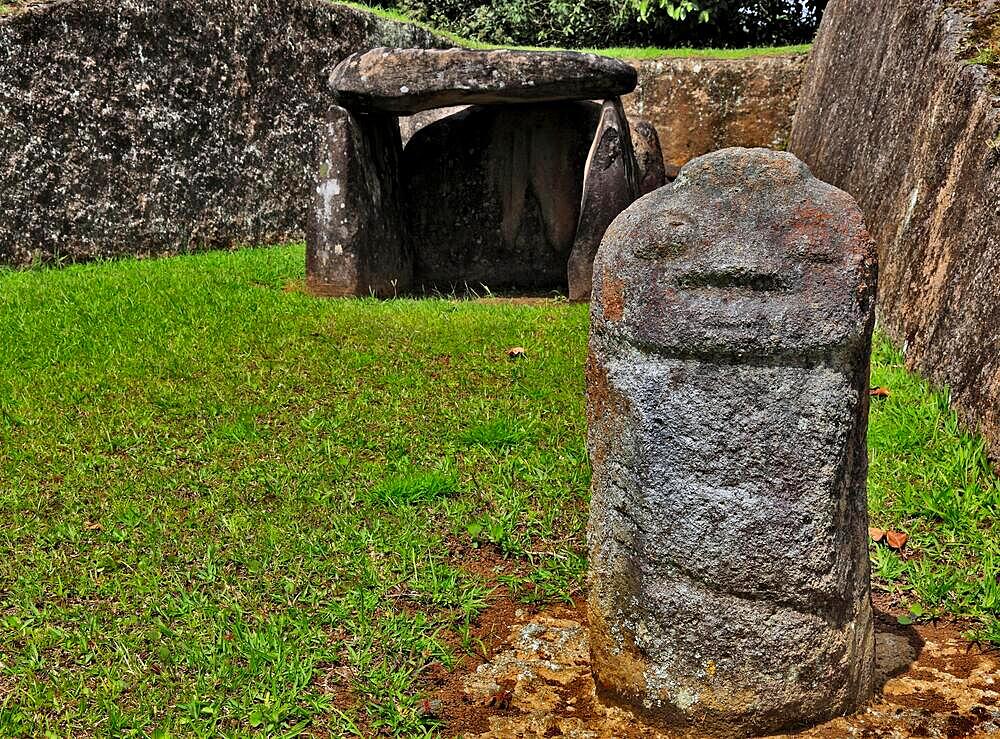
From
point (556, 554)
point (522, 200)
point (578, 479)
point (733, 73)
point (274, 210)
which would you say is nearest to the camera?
point (556, 554)

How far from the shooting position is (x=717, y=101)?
1214 centimetres

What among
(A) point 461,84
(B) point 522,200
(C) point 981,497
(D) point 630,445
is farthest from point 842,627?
(B) point 522,200

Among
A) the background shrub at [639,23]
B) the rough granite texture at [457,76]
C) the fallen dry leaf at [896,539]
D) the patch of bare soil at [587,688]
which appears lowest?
the patch of bare soil at [587,688]

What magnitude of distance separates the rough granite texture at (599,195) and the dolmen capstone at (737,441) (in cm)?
517

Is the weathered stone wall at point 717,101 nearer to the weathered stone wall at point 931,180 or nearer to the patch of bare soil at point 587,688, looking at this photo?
the weathered stone wall at point 931,180

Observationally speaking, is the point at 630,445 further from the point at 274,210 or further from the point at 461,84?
the point at 274,210

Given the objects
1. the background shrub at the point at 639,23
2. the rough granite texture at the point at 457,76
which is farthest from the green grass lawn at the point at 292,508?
the background shrub at the point at 639,23

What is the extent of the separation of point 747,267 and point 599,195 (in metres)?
5.51

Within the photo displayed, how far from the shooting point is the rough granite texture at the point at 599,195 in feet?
25.8

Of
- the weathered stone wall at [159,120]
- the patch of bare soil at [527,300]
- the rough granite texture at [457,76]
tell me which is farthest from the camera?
the weathered stone wall at [159,120]

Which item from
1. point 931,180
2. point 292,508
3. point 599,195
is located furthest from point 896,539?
point 599,195

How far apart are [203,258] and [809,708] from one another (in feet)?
24.1

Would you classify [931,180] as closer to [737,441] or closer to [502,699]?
[737,441]

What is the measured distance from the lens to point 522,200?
8.96 m
